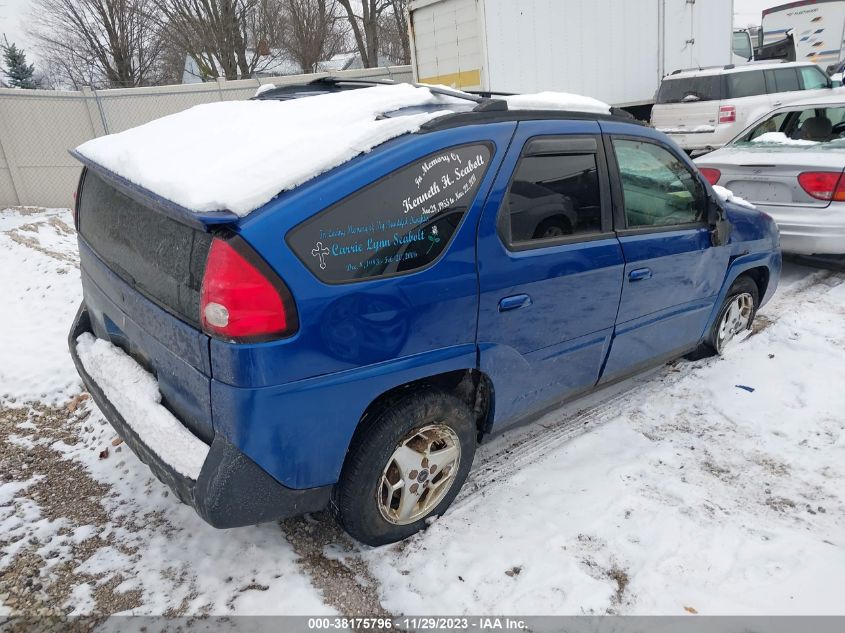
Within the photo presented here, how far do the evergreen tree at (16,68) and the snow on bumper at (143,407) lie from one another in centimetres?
4276

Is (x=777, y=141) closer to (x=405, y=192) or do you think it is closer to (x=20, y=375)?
(x=405, y=192)

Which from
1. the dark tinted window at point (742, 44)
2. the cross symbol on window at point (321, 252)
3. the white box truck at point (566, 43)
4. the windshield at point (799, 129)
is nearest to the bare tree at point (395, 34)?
the dark tinted window at point (742, 44)

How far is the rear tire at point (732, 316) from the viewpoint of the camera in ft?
13.8

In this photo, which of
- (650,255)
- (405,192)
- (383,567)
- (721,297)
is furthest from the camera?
(721,297)

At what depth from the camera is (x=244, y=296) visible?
6.33 feet

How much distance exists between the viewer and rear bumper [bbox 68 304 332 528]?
203cm

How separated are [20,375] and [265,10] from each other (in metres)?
24.4

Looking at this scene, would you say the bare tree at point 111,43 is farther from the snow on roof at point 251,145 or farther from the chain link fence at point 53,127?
the snow on roof at point 251,145

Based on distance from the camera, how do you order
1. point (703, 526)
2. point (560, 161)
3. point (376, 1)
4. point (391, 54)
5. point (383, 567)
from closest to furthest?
point (383, 567)
point (703, 526)
point (560, 161)
point (376, 1)
point (391, 54)

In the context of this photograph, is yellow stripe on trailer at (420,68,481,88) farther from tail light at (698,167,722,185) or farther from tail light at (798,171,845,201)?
tail light at (798,171,845,201)

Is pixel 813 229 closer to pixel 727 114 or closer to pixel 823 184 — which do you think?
pixel 823 184

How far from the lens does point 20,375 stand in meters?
4.23

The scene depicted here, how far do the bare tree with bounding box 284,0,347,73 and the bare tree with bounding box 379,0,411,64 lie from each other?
328cm

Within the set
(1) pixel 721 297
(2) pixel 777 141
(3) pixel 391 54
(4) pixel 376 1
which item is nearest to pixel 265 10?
(4) pixel 376 1
